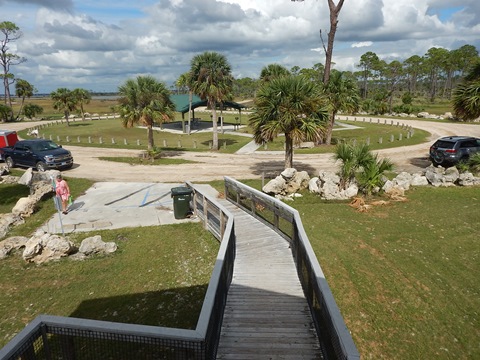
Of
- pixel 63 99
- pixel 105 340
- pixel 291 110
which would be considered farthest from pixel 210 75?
pixel 63 99

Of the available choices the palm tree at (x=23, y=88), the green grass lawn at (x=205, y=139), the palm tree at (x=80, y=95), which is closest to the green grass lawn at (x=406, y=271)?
the green grass lawn at (x=205, y=139)

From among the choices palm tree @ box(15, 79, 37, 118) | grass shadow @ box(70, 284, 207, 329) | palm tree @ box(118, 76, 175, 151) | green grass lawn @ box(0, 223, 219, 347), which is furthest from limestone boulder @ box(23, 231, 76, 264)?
palm tree @ box(15, 79, 37, 118)

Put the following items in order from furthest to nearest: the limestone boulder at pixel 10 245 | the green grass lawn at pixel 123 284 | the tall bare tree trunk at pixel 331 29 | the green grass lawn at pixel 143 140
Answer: the green grass lawn at pixel 143 140, the tall bare tree trunk at pixel 331 29, the limestone boulder at pixel 10 245, the green grass lawn at pixel 123 284

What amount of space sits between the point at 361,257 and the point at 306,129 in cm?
724

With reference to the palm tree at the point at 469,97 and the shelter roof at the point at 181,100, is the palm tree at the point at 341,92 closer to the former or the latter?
the palm tree at the point at 469,97

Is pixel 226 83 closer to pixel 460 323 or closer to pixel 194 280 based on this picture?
pixel 194 280

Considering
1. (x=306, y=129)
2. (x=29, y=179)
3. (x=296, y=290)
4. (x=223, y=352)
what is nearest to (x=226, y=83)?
(x=306, y=129)

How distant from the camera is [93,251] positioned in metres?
11.3

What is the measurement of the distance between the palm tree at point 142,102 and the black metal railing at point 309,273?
13117 mm

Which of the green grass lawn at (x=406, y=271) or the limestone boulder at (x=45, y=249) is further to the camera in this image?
the limestone boulder at (x=45, y=249)

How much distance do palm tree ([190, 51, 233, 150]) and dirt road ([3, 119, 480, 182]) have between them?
5.40 metres

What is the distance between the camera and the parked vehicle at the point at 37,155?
22266 millimetres

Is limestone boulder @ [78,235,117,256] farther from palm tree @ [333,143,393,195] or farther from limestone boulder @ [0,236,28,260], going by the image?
palm tree @ [333,143,393,195]

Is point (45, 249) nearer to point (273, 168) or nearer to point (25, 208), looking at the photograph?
point (25, 208)
